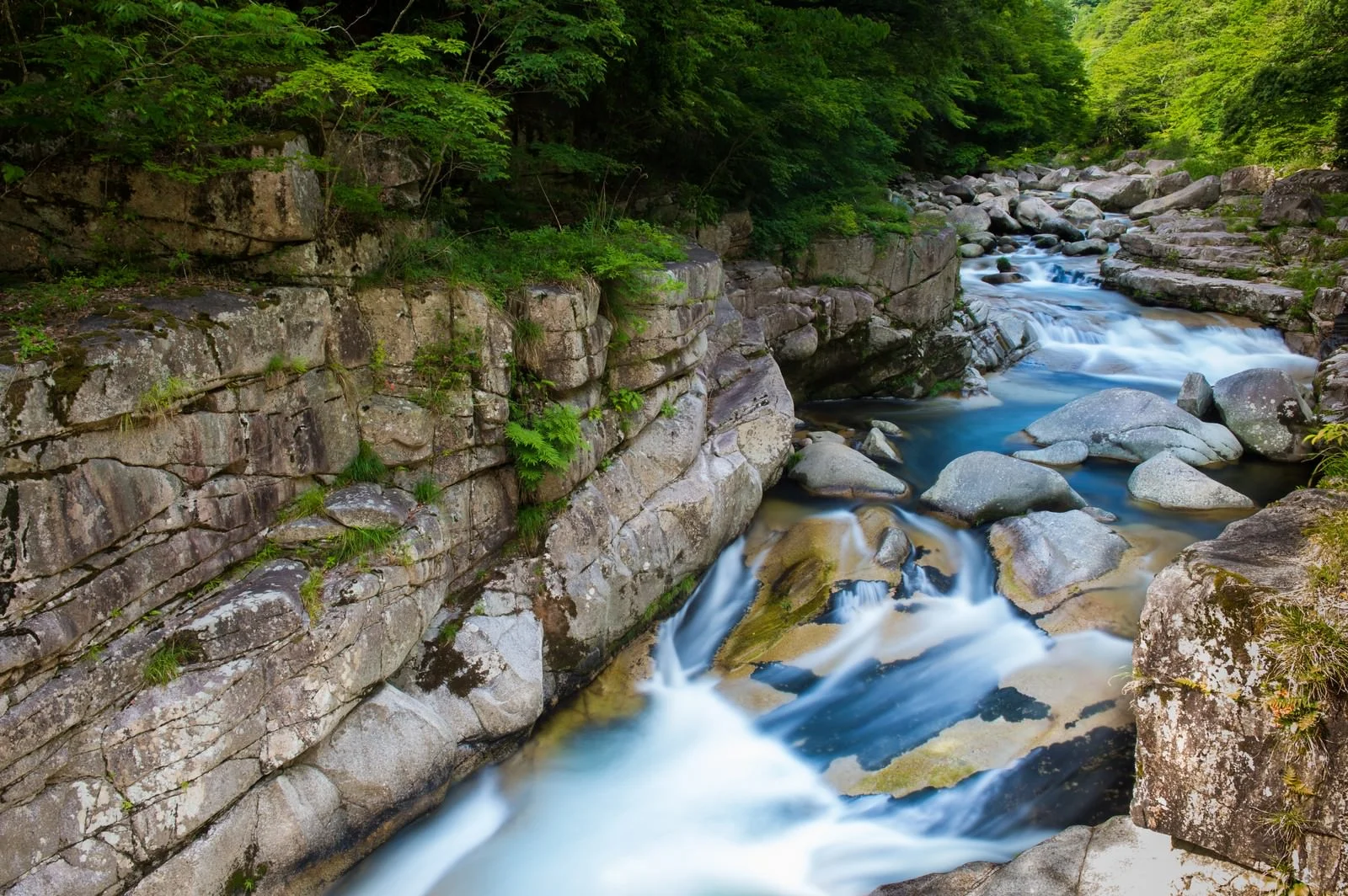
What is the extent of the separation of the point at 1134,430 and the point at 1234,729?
309 inches

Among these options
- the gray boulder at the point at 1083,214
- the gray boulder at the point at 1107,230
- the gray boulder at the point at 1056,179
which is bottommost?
the gray boulder at the point at 1107,230

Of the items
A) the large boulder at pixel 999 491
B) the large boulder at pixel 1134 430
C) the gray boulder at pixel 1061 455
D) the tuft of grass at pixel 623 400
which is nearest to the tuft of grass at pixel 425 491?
the tuft of grass at pixel 623 400

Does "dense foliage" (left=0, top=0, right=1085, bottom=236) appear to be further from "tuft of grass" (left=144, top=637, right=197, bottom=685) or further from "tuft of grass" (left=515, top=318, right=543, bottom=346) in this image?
"tuft of grass" (left=144, top=637, right=197, bottom=685)

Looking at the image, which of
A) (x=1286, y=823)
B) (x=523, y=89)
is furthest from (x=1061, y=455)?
(x=523, y=89)

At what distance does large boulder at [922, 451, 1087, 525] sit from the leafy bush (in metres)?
4.76

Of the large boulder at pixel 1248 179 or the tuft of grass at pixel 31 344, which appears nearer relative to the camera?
the tuft of grass at pixel 31 344

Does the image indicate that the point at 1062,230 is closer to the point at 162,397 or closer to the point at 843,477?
the point at 843,477

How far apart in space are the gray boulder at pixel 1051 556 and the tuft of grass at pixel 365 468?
19.6 feet

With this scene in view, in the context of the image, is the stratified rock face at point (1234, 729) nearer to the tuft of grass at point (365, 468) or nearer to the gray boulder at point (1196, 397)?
the tuft of grass at point (365, 468)

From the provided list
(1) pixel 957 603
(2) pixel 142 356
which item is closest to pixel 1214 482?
(1) pixel 957 603

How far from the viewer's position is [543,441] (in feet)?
21.9

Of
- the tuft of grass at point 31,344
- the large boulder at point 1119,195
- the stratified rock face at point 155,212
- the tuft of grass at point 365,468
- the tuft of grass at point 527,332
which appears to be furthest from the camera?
the large boulder at point 1119,195

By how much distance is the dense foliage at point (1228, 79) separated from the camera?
17844 mm

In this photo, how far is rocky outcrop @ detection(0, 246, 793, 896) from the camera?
445 centimetres
